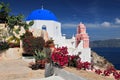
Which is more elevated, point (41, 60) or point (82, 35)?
point (82, 35)

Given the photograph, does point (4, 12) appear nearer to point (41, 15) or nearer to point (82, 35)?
point (41, 15)

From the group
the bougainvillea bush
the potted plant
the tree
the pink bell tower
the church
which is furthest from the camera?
the pink bell tower

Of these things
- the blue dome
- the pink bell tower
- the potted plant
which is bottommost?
the potted plant

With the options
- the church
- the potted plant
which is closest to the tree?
the church

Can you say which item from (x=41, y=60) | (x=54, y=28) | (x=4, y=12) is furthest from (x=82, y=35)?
(x=41, y=60)

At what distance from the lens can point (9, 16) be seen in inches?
1142

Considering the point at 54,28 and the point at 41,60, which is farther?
the point at 54,28

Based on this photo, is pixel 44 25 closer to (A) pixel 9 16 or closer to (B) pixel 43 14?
(B) pixel 43 14

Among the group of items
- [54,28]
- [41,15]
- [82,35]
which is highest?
[41,15]

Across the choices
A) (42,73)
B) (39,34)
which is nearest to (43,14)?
(39,34)

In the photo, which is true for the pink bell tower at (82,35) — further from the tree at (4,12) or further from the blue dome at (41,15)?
the tree at (4,12)

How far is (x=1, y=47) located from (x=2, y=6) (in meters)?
5.01

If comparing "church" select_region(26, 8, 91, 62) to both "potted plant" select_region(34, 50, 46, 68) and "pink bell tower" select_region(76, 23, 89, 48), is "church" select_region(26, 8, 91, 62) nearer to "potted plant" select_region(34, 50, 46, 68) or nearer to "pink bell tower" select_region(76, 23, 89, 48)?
"pink bell tower" select_region(76, 23, 89, 48)

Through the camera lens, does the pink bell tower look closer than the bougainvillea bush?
No
